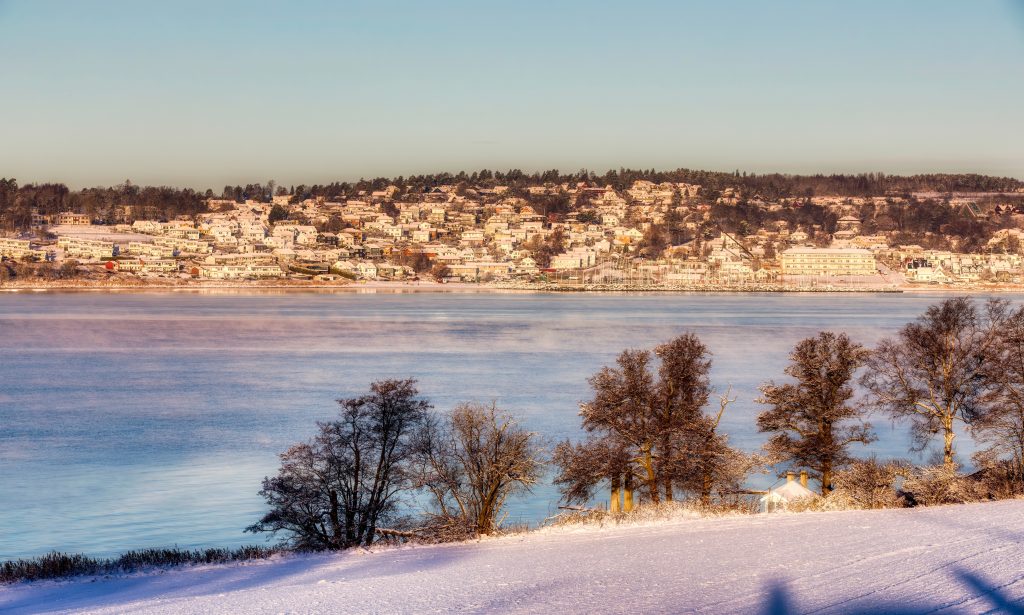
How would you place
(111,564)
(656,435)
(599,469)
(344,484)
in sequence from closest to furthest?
(111,564) → (344,484) → (599,469) → (656,435)

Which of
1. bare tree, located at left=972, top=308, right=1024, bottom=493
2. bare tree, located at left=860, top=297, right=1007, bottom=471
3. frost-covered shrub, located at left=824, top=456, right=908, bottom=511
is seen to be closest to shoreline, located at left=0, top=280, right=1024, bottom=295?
bare tree, located at left=860, top=297, right=1007, bottom=471

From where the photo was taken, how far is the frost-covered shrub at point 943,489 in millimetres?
9672

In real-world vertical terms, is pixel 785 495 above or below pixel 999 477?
below

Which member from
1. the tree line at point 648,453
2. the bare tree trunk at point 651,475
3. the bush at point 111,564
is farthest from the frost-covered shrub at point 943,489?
the bush at point 111,564

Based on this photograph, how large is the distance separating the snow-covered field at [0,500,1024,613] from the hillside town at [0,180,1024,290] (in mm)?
92350

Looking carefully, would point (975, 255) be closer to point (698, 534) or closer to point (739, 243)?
point (739, 243)

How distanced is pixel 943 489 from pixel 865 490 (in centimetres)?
76

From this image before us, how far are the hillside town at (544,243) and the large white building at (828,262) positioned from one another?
0.18 m

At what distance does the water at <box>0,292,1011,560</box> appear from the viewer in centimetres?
1221

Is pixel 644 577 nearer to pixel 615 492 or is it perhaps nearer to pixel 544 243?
pixel 615 492

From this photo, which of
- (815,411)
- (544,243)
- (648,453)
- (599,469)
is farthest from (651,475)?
(544,243)

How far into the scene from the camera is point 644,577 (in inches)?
234

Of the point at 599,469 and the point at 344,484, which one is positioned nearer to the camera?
the point at 344,484

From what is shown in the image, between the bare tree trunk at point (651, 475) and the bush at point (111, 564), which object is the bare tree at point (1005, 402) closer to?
the bare tree trunk at point (651, 475)
